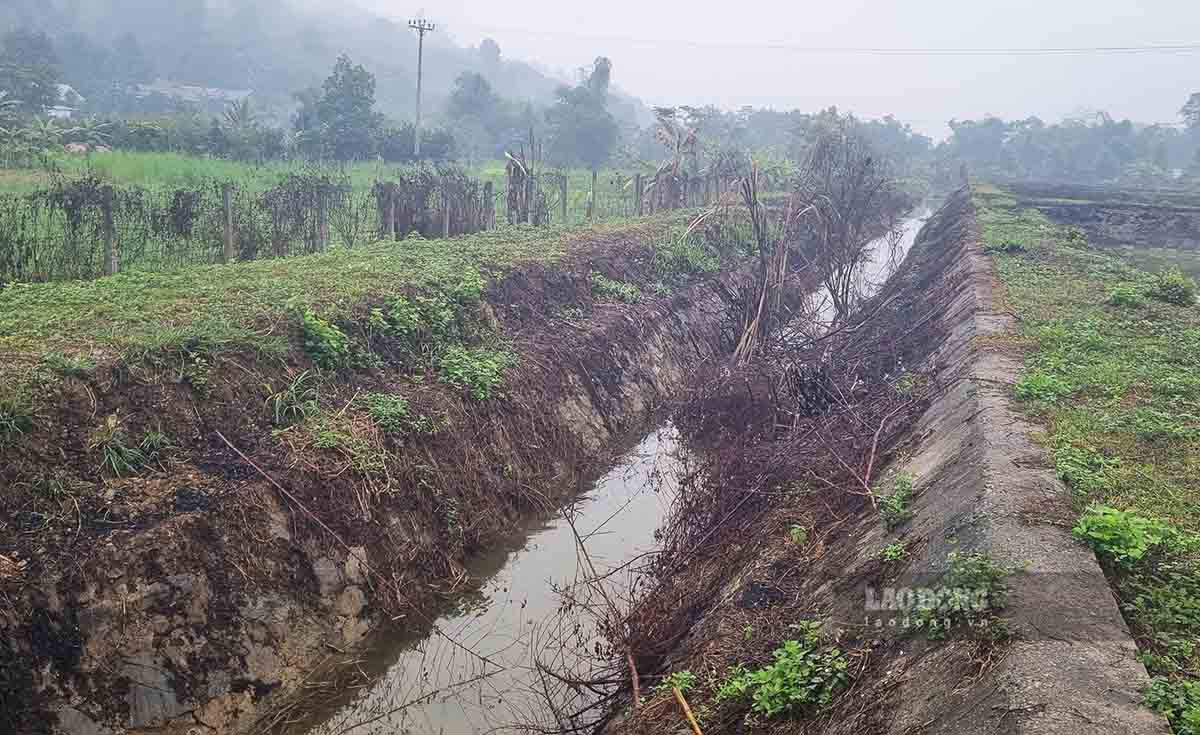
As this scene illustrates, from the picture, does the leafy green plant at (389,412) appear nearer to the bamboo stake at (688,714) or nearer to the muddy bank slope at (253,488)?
the muddy bank slope at (253,488)

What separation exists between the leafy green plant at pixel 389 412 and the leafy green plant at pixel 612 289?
20.0 ft

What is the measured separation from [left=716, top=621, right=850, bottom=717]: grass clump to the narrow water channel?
161 cm

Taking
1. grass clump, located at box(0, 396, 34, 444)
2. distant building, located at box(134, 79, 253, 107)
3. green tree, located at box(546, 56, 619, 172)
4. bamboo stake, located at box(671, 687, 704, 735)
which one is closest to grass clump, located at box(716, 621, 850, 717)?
bamboo stake, located at box(671, 687, 704, 735)

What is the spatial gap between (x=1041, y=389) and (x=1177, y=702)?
4516 mm

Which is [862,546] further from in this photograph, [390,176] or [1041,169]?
[1041,169]

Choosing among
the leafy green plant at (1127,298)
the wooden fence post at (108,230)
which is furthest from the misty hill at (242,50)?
the leafy green plant at (1127,298)

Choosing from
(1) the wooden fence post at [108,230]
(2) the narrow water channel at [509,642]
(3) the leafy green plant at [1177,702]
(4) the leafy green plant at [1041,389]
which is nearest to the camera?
(3) the leafy green plant at [1177,702]

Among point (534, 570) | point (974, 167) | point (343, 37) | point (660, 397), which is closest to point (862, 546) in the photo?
point (534, 570)

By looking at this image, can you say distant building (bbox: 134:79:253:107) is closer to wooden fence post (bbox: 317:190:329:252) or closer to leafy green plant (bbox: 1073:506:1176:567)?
wooden fence post (bbox: 317:190:329:252)

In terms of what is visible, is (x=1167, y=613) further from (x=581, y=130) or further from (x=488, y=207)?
(x=581, y=130)

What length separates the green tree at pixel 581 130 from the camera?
42.5 m

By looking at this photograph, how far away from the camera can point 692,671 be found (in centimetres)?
510

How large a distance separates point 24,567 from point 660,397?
8661 millimetres

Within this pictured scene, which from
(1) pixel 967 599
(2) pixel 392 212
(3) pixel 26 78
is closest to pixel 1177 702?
(1) pixel 967 599
